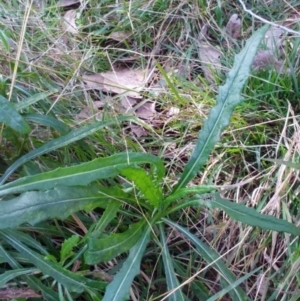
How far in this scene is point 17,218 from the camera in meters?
1.10

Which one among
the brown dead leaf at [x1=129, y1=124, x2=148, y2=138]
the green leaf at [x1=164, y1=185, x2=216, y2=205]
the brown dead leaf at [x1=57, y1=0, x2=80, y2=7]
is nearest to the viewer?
the green leaf at [x1=164, y1=185, x2=216, y2=205]

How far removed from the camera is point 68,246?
3.84 feet

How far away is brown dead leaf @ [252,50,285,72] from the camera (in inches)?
61.1

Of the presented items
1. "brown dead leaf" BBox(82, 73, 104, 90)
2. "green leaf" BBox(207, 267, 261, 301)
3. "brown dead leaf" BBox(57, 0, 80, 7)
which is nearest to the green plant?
"green leaf" BBox(207, 267, 261, 301)

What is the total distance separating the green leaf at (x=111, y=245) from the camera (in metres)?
1.12

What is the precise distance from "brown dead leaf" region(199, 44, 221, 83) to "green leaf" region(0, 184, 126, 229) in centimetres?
56

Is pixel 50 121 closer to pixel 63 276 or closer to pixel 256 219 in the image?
pixel 63 276

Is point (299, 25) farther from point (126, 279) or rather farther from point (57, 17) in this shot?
point (126, 279)

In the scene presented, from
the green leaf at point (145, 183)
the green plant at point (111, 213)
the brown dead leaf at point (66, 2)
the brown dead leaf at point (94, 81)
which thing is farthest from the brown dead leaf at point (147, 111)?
the brown dead leaf at point (66, 2)

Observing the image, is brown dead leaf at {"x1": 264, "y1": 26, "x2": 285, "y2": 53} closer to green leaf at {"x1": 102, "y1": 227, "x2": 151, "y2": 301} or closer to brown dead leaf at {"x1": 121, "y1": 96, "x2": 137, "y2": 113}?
brown dead leaf at {"x1": 121, "y1": 96, "x2": 137, "y2": 113}

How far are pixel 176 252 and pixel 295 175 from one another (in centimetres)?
34

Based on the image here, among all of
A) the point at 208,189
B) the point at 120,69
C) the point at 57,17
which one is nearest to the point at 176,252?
the point at 208,189

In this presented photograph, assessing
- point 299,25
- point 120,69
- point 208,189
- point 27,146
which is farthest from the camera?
point 120,69

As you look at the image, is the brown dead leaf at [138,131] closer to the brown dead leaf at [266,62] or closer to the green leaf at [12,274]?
the brown dead leaf at [266,62]
